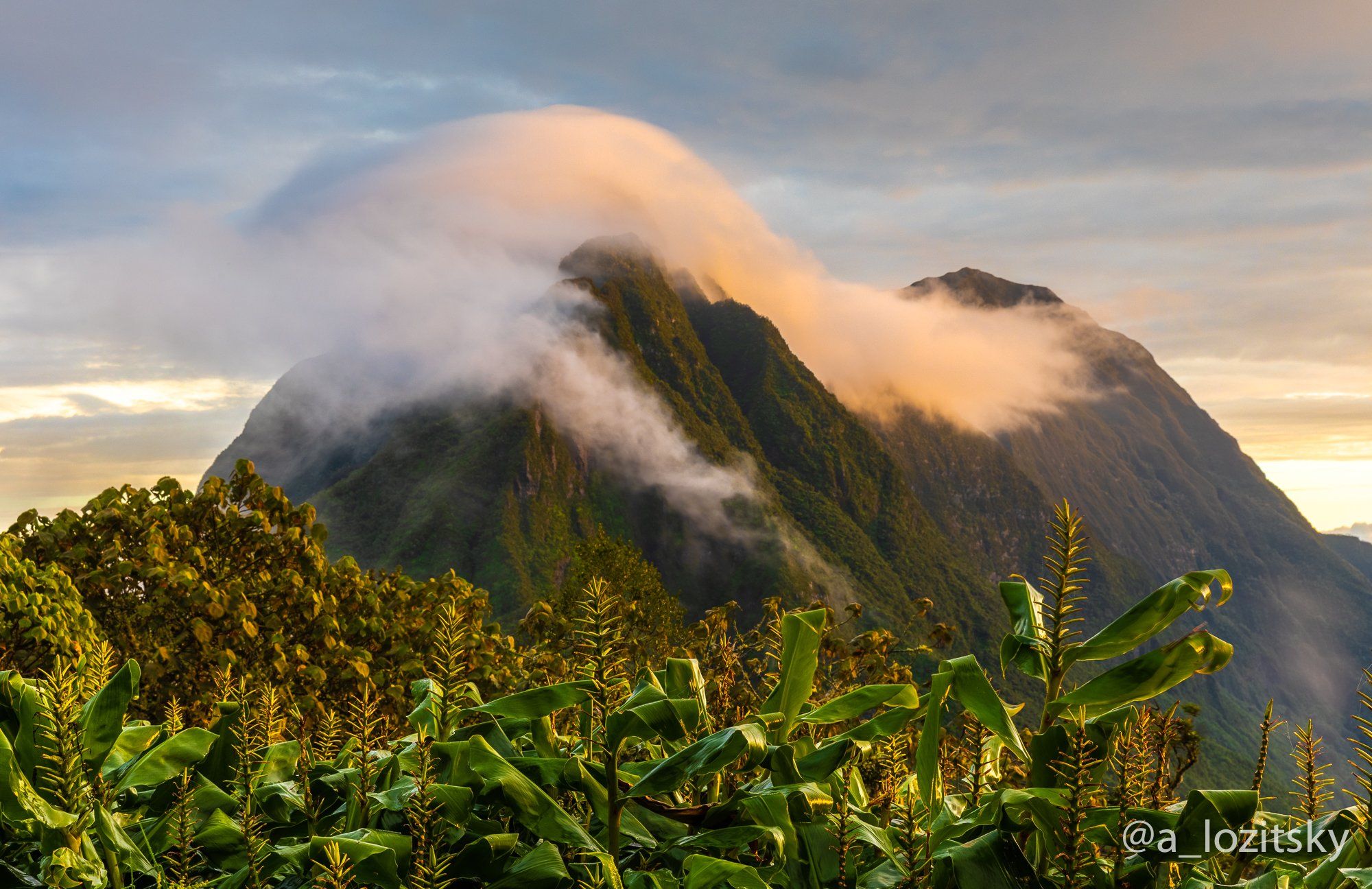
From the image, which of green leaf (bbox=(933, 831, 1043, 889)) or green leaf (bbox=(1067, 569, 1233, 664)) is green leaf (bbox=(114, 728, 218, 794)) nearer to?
green leaf (bbox=(933, 831, 1043, 889))

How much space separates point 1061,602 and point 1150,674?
147mm

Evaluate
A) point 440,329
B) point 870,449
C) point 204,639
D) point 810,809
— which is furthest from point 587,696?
point 440,329

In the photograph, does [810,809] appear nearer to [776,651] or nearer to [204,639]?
[776,651]

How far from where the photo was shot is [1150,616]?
1.31 metres

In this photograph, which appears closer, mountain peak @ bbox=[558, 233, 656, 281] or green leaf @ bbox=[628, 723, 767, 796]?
green leaf @ bbox=[628, 723, 767, 796]

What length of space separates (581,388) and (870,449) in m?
53.8

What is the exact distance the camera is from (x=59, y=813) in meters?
1.37

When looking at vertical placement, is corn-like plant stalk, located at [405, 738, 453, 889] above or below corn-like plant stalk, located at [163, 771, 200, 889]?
above

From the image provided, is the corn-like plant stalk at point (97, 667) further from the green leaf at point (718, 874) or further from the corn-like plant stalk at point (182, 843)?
the green leaf at point (718, 874)

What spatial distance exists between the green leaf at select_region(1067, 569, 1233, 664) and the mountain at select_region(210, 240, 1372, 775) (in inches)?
4339

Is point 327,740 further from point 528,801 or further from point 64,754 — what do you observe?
point 528,801

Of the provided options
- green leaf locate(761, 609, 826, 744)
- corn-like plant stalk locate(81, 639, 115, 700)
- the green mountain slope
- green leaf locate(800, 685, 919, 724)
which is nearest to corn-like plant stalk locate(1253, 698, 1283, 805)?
green leaf locate(800, 685, 919, 724)

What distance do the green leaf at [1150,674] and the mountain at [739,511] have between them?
11019 cm

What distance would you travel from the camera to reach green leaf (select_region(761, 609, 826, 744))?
1479 mm
